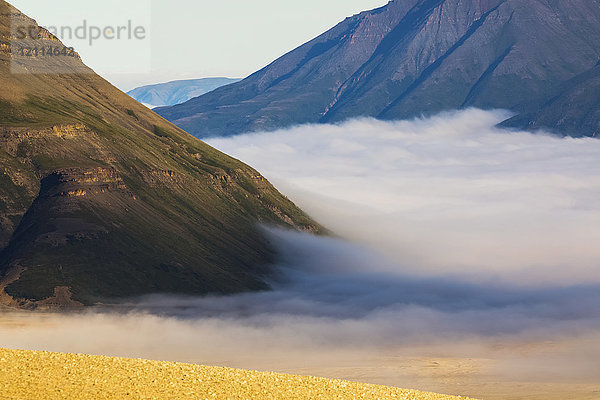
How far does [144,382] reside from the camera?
99.5 metres

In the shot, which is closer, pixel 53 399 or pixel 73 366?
pixel 53 399

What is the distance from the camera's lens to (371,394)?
343 feet

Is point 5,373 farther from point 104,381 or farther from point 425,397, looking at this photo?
point 425,397

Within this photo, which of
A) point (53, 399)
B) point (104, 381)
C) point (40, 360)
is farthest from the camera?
point (40, 360)

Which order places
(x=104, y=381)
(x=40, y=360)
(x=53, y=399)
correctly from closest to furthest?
(x=53, y=399), (x=104, y=381), (x=40, y=360)

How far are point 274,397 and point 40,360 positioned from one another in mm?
28436

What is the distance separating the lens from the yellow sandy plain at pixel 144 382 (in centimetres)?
9469

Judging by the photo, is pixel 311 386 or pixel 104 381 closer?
pixel 104 381

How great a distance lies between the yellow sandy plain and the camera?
94.7m

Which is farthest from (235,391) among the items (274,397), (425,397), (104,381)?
(425,397)

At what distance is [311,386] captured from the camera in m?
106

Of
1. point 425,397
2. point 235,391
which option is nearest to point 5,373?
point 235,391

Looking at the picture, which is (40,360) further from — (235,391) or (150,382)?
(235,391)

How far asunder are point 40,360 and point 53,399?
1494cm
